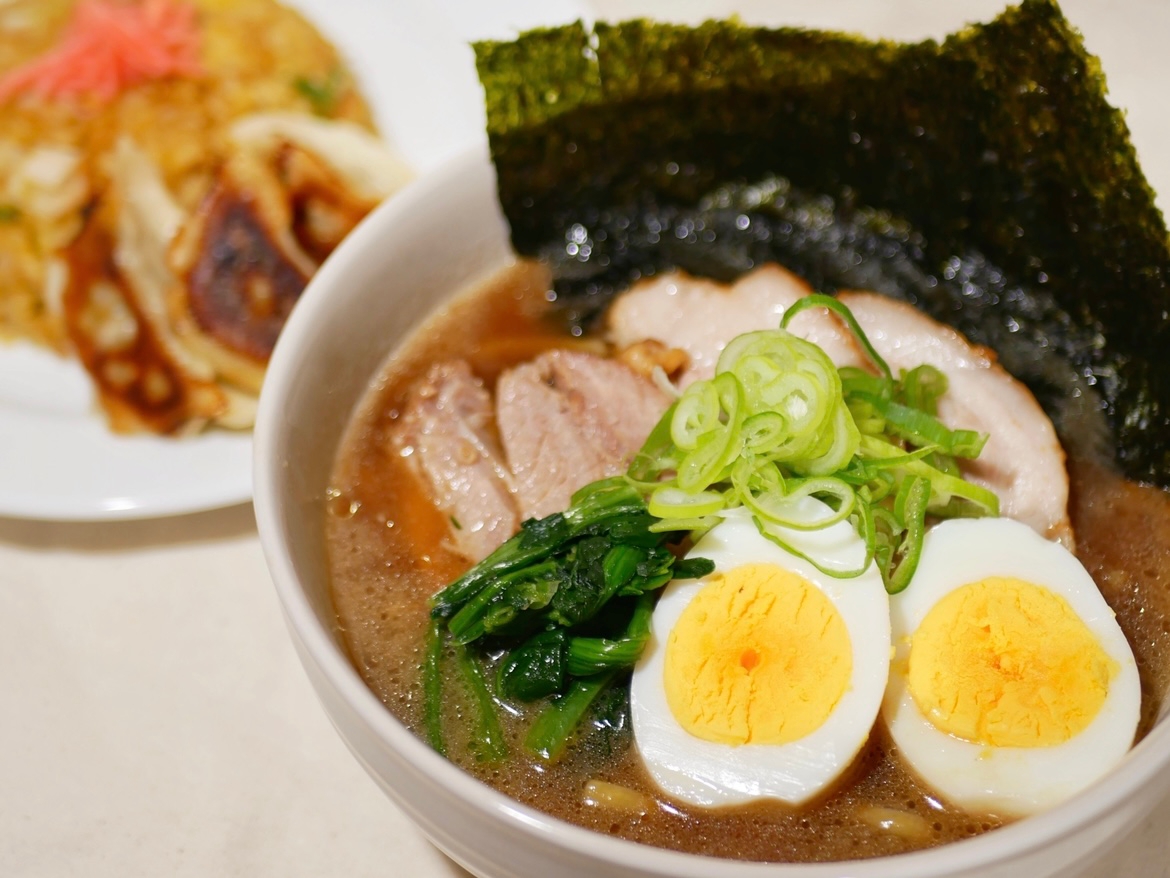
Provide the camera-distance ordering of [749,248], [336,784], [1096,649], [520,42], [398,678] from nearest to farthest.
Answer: [1096,649] → [398,678] → [336,784] → [520,42] → [749,248]

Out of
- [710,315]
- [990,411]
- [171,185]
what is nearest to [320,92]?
[171,185]

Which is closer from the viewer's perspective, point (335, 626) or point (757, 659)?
point (757, 659)

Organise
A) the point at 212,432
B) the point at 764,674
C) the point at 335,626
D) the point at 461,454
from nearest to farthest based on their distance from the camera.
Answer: the point at 764,674
the point at 335,626
the point at 461,454
the point at 212,432

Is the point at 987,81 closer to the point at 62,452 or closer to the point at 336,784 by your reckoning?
the point at 336,784

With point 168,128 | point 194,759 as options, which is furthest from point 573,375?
point 168,128

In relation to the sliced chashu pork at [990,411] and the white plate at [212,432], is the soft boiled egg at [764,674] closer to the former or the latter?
the sliced chashu pork at [990,411]

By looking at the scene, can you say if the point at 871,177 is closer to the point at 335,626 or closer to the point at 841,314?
the point at 841,314
